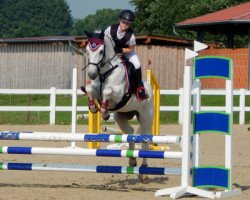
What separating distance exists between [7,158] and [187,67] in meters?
5.46

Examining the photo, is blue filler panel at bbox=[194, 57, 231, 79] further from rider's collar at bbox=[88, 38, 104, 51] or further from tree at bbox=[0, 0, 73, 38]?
tree at bbox=[0, 0, 73, 38]

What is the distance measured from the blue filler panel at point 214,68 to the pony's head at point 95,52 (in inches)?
46.7

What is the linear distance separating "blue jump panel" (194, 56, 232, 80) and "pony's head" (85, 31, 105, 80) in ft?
3.89

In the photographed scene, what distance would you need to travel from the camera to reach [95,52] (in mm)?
9992

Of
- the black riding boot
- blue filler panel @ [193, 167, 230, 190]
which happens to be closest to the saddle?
the black riding boot

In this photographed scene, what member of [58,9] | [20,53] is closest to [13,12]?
[58,9]

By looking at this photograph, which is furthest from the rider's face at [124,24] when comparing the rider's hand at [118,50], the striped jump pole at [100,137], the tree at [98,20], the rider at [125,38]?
the tree at [98,20]

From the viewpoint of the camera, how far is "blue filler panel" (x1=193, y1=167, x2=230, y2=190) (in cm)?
948

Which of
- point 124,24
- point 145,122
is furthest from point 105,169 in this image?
point 124,24

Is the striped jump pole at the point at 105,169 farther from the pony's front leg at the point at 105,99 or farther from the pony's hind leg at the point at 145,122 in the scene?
the pony's hind leg at the point at 145,122

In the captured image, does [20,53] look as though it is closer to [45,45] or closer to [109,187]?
[45,45]

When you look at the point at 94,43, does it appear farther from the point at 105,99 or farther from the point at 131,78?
the point at 131,78

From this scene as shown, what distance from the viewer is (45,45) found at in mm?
43969

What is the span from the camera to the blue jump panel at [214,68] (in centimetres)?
946
